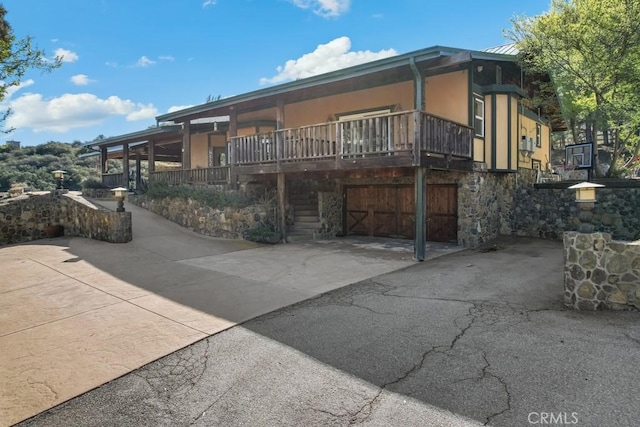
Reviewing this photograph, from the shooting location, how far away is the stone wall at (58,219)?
10578 millimetres

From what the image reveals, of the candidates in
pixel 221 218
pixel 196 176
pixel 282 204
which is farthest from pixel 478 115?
pixel 196 176

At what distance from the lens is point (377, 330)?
4.57 meters

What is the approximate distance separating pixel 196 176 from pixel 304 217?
4934 millimetres

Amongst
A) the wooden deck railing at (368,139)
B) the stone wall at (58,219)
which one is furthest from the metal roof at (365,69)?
the stone wall at (58,219)

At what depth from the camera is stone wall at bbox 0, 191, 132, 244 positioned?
10578mm

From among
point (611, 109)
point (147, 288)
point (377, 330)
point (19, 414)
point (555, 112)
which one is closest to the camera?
point (19, 414)

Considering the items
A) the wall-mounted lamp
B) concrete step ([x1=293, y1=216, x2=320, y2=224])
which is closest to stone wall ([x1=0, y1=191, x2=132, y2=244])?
concrete step ([x1=293, y1=216, x2=320, y2=224])

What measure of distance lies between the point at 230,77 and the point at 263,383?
23.7m

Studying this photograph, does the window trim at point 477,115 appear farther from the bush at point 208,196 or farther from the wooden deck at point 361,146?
the bush at point 208,196

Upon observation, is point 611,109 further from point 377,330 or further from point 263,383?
point 263,383

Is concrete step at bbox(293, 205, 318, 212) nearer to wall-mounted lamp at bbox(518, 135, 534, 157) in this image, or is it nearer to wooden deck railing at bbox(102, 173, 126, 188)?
wall-mounted lamp at bbox(518, 135, 534, 157)

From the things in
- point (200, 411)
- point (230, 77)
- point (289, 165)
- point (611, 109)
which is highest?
point (230, 77)

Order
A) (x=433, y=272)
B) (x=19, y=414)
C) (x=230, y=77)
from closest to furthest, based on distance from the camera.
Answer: (x=19, y=414) → (x=433, y=272) → (x=230, y=77)

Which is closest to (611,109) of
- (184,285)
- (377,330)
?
(377,330)
